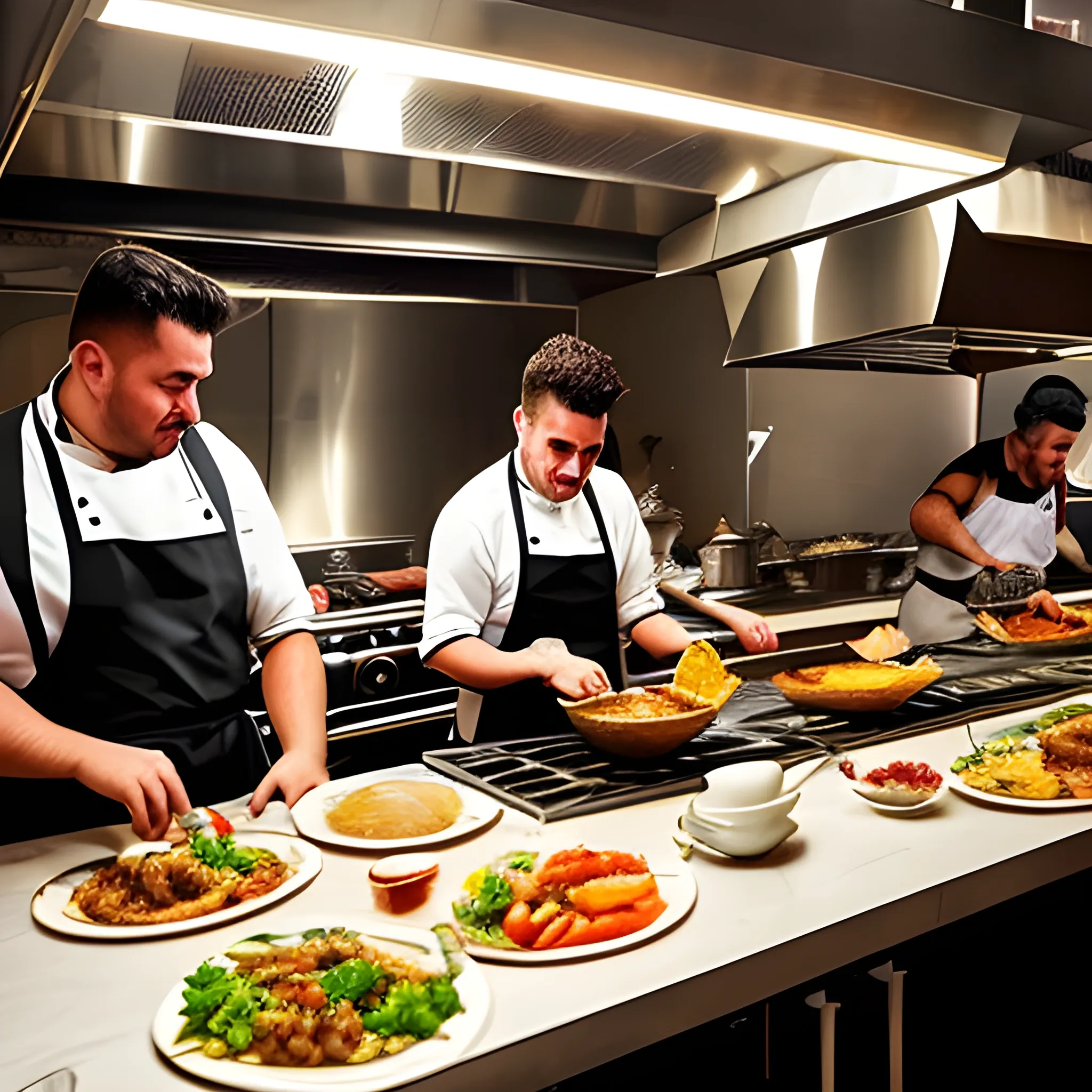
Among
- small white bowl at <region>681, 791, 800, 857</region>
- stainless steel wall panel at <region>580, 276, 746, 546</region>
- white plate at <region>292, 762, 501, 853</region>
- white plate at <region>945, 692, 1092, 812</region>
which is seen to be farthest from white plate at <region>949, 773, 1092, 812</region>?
stainless steel wall panel at <region>580, 276, 746, 546</region>

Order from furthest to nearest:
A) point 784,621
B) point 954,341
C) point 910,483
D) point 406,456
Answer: point 910,483
point 784,621
point 954,341
point 406,456

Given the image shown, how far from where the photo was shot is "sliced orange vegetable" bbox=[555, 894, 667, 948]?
1087 mm

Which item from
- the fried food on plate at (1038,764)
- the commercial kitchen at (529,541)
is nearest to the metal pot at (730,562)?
the commercial kitchen at (529,541)

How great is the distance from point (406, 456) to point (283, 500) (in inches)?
13.7

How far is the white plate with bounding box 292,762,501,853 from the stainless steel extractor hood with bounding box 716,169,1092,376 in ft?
6.19

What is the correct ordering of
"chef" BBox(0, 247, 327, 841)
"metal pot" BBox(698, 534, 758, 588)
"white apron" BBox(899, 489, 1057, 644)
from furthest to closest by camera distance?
"white apron" BBox(899, 489, 1057, 644) → "metal pot" BBox(698, 534, 758, 588) → "chef" BBox(0, 247, 327, 841)

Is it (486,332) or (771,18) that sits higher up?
(771,18)

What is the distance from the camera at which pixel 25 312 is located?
2.00m

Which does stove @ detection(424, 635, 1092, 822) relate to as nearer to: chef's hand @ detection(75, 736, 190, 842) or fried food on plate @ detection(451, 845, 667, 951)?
fried food on plate @ detection(451, 845, 667, 951)

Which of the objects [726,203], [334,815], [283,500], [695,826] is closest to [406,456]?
[283,500]

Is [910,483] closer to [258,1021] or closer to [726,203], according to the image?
[726,203]

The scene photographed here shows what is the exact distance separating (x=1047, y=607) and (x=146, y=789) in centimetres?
269

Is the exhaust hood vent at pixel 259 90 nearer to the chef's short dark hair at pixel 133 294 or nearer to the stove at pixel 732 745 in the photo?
the chef's short dark hair at pixel 133 294

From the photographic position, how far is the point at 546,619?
2.35 meters
